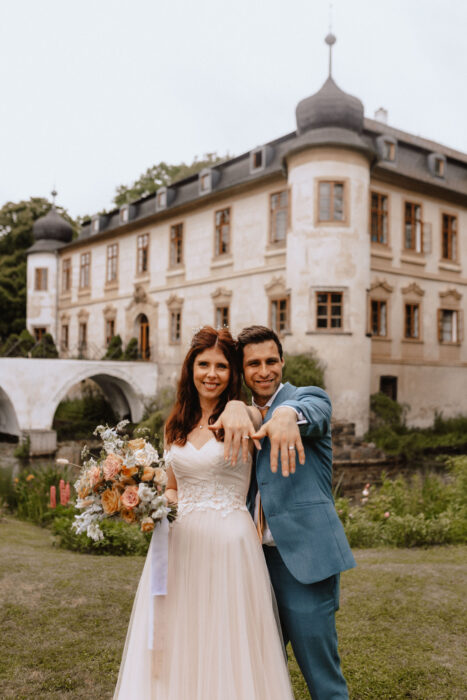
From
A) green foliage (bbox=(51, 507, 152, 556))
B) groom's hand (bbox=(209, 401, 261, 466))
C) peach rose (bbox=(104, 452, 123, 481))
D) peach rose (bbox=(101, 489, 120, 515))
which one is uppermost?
groom's hand (bbox=(209, 401, 261, 466))

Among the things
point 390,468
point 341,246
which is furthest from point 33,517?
point 341,246

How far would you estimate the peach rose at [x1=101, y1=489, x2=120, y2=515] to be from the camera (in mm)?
2457

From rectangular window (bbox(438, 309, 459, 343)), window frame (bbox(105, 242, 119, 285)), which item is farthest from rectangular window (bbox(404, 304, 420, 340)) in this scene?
window frame (bbox(105, 242, 119, 285))

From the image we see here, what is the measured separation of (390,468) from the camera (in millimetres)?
17453

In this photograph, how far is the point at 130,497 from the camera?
2414 millimetres

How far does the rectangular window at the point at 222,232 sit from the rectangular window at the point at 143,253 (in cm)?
469

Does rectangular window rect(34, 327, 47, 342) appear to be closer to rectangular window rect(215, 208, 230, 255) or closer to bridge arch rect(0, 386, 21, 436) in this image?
bridge arch rect(0, 386, 21, 436)

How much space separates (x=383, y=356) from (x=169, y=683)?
60.8ft

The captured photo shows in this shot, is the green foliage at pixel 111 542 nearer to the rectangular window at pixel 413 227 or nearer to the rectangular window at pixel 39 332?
the rectangular window at pixel 413 227

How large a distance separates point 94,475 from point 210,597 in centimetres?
75

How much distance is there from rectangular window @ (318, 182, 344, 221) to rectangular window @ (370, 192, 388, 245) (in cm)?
189

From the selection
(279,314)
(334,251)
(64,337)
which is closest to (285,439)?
(334,251)

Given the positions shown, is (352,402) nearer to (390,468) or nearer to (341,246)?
(390,468)

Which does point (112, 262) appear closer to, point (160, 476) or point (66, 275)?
point (66, 275)
